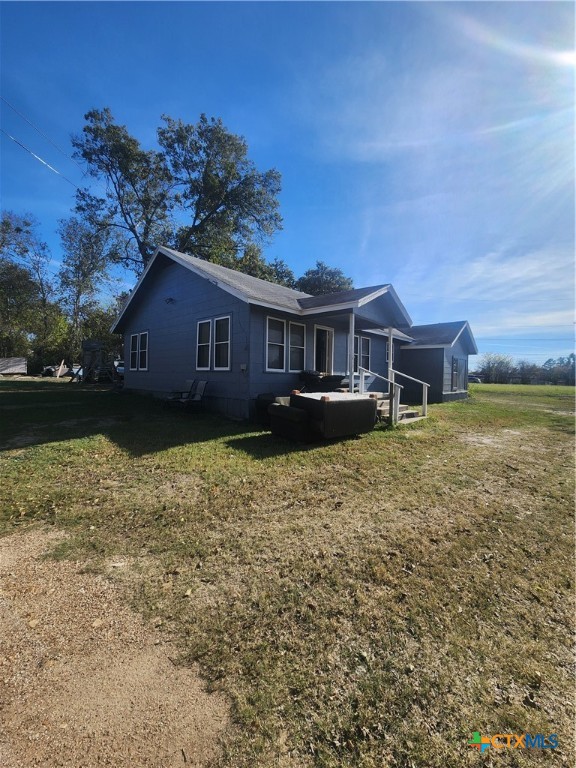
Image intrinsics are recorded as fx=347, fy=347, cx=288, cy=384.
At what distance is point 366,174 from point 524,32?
21.4ft

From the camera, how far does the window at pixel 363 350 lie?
47.5ft

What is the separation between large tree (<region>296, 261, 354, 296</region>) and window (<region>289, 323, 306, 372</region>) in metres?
23.6

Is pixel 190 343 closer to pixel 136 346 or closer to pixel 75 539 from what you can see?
pixel 136 346

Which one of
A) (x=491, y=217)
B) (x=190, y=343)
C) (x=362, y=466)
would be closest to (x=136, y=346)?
(x=190, y=343)

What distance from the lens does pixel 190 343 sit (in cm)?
1181

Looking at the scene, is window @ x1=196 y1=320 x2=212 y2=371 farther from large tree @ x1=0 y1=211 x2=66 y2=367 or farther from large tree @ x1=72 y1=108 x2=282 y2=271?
large tree @ x1=0 y1=211 x2=66 y2=367

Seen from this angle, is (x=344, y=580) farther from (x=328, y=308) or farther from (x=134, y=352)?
(x=134, y=352)

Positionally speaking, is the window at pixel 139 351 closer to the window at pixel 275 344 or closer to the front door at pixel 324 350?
the window at pixel 275 344

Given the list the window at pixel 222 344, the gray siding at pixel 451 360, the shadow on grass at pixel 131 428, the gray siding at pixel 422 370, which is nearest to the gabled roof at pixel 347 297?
the window at pixel 222 344

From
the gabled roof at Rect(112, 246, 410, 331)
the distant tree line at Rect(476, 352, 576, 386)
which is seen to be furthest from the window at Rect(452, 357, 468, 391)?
the distant tree line at Rect(476, 352, 576, 386)

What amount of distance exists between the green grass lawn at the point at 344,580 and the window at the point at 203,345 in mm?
5156

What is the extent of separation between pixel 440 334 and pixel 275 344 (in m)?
10.9

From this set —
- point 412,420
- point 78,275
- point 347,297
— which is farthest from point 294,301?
point 78,275

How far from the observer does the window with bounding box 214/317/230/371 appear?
10227 millimetres
